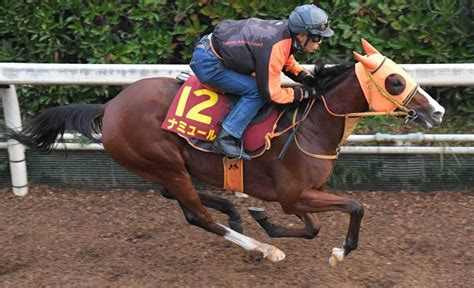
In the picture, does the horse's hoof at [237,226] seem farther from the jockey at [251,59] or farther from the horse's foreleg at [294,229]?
the jockey at [251,59]

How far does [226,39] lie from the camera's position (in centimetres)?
467

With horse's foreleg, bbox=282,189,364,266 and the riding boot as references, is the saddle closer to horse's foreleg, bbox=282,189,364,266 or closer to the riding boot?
the riding boot

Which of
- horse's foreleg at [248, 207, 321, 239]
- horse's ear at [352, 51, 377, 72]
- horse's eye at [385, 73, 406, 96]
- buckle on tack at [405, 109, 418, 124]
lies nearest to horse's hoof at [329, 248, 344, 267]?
horse's foreleg at [248, 207, 321, 239]

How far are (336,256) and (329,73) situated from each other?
122cm

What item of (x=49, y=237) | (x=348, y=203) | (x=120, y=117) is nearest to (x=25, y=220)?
(x=49, y=237)

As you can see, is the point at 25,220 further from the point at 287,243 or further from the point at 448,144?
the point at 448,144

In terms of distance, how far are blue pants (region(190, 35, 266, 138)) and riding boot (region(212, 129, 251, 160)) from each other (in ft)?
0.18

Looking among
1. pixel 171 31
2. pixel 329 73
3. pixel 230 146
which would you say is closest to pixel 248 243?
pixel 230 146

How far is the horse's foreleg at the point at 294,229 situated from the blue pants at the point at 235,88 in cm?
80

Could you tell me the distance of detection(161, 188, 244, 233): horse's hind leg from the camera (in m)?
5.32

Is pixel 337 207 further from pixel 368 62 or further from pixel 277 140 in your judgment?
pixel 368 62

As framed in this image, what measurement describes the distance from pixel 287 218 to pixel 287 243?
44 cm

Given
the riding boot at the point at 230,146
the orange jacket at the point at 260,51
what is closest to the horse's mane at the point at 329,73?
the orange jacket at the point at 260,51

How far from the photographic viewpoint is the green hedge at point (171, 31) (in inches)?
245
